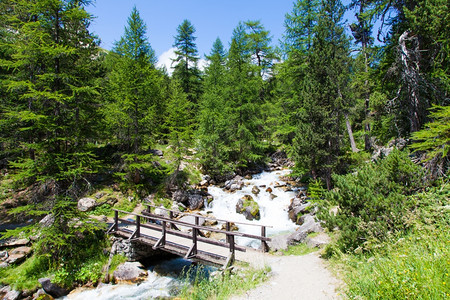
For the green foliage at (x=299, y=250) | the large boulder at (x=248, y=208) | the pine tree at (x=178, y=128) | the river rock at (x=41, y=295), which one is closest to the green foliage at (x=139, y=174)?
the pine tree at (x=178, y=128)

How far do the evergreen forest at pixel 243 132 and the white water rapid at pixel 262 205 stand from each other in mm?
2683

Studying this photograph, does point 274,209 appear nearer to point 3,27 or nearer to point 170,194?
point 170,194

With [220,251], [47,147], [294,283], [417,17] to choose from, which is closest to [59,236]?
[47,147]

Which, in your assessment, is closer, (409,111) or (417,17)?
(417,17)

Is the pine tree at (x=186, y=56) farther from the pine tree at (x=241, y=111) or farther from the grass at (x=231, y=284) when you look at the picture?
→ the grass at (x=231, y=284)

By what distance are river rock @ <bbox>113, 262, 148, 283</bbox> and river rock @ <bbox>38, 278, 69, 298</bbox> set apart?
6.93 feet

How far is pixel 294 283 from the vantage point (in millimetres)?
6359

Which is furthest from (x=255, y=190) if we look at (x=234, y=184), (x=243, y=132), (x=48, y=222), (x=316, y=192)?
(x=48, y=222)

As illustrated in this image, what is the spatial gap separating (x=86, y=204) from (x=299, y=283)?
1543 cm

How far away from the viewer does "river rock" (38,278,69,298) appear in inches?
372

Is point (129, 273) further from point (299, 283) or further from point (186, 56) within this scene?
point (186, 56)

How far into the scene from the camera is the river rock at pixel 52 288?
372 inches

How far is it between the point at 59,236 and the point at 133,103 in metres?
10.7

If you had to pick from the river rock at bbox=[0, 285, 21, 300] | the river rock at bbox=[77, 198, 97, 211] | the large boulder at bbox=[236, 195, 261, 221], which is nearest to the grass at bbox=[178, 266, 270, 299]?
the river rock at bbox=[0, 285, 21, 300]
